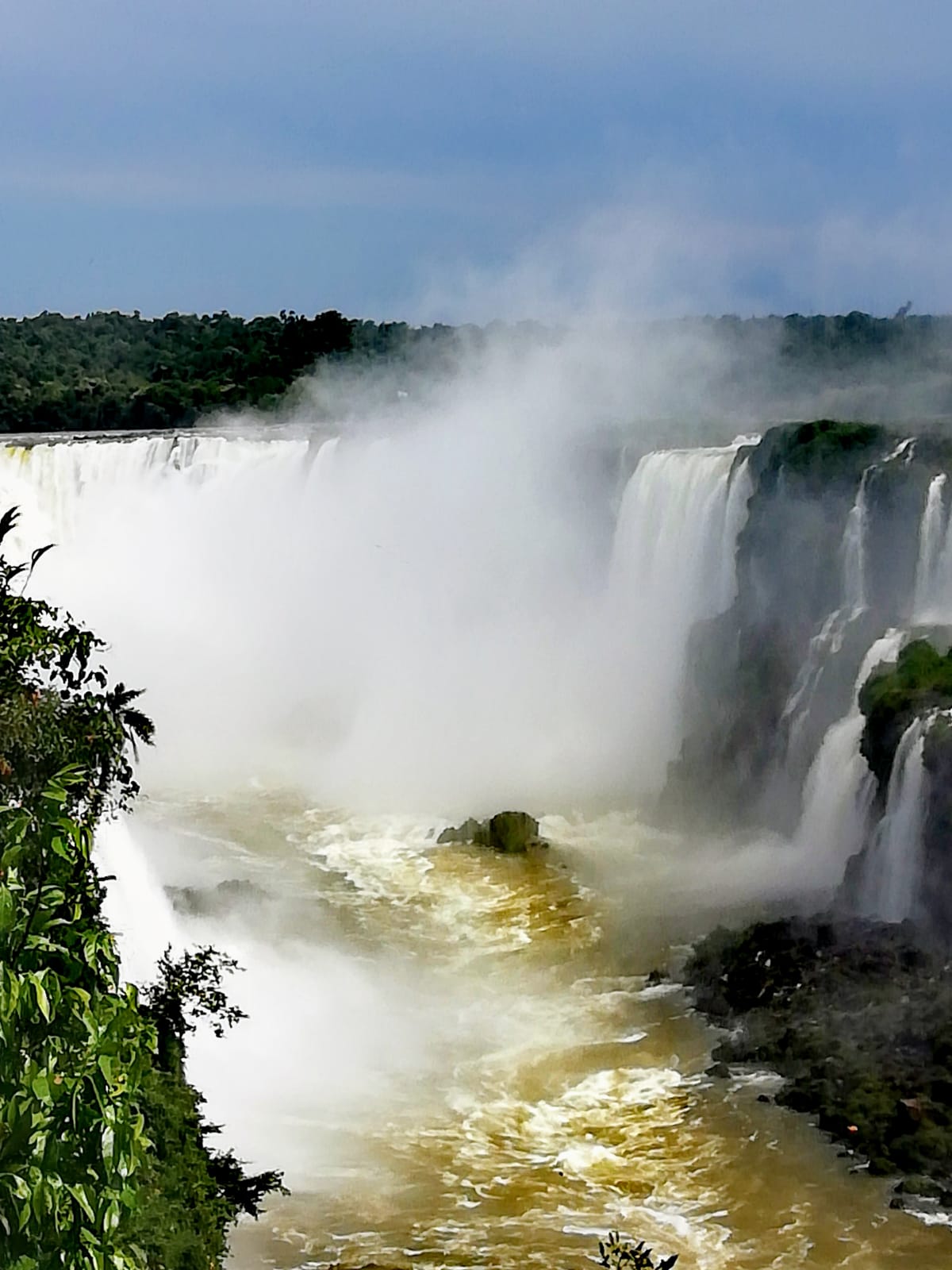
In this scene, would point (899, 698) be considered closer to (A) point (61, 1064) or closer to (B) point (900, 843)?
(B) point (900, 843)

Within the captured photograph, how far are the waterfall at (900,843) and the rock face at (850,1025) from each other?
481 millimetres

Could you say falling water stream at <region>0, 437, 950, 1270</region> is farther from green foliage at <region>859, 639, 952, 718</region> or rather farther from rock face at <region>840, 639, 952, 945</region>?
green foliage at <region>859, 639, 952, 718</region>

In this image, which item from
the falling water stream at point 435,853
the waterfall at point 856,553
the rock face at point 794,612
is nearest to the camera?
the falling water stream at point 435,853

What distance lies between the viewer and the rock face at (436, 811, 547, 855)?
19781 millimetres

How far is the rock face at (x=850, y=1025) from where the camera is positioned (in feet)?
40.0

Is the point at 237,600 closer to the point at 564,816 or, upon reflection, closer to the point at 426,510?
the point at 426,510

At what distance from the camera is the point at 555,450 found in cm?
2952

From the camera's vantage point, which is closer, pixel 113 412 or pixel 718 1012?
pixel 718 1012

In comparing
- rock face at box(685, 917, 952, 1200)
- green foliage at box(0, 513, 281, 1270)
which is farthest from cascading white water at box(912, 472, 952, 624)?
green foliage at box(0, 513, 281, 1270)

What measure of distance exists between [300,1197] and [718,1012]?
485 cm

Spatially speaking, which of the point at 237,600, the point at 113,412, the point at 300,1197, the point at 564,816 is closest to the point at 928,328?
the point at 113,412

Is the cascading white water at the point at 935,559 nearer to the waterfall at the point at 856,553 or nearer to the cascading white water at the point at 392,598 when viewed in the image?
the waterfall at the point at 856,553

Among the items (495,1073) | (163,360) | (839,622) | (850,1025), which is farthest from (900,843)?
(163,360)

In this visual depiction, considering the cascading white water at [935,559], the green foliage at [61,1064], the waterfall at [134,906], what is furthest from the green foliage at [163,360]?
the green foliage at [61,1064]
